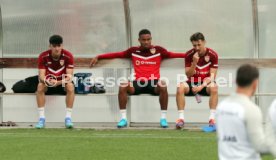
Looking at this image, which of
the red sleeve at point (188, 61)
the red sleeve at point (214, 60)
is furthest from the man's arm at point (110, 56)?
the red sleeve at point (214, 60)

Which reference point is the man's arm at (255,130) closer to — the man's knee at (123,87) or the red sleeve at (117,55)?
the man's knee at (123,87)

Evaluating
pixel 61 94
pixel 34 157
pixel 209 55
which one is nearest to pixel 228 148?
pixel 34 157

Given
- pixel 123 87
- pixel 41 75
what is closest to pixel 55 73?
pixel 41 75

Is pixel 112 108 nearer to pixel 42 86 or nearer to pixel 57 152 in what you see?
pixel 42 86

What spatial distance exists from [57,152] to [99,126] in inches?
183

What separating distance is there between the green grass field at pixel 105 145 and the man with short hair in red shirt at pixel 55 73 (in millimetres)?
627

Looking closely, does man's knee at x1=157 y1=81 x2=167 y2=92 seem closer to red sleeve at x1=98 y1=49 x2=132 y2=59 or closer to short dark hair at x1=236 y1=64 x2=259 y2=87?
red sleeve at x1=98 y1=49 x2=132 y2=59

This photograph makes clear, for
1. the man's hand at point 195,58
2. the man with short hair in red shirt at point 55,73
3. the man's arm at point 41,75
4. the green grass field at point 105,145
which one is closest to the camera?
the green grass field at point 105,145

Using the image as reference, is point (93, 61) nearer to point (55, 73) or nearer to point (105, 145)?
point (55, 73)

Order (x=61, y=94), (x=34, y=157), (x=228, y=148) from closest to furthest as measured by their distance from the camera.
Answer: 1. (x=228, y=148)
2. (x=34, y=157)
3. (x=61, y=94)

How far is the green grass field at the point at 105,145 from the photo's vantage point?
33.0ft

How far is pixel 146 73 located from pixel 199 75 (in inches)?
40.0

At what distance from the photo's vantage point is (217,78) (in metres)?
15.2

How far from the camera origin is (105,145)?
1123 cm
